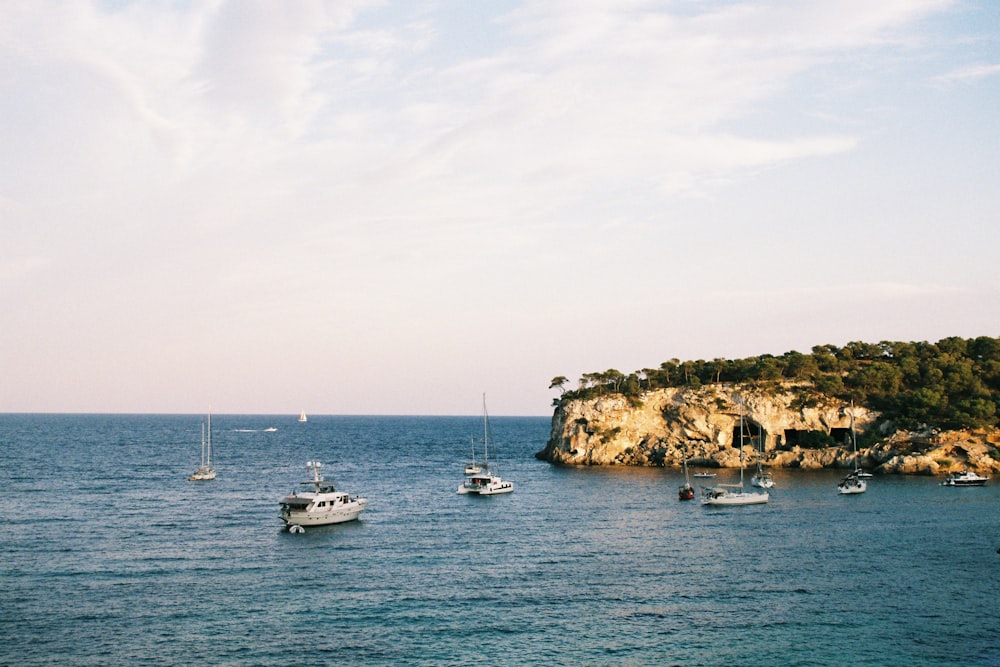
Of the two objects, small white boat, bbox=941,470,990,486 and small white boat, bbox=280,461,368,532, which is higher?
small white boat, bbox=280,461,368,532

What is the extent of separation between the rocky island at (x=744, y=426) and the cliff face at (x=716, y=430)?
0.63 ft

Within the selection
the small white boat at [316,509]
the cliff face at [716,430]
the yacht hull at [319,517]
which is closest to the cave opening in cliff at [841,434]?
the cliff face at [716,430]

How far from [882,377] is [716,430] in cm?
3309

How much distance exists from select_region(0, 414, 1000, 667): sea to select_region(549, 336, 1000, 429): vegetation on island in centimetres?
3019

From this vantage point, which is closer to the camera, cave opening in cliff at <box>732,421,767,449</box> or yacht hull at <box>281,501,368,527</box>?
yacht hull at <box>281,501,368,527</box>

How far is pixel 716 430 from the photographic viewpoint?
152 m

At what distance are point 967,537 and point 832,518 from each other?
14410mm

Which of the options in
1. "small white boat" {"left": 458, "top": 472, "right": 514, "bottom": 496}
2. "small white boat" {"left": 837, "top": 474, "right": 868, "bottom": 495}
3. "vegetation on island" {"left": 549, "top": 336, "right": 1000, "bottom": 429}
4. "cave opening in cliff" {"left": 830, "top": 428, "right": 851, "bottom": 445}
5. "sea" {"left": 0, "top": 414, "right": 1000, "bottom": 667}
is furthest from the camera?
"cave opening in cliff" {"left": 830, "top": 428, "right": 851, "bottom": 445}

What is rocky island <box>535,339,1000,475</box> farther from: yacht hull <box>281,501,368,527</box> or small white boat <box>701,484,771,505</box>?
yacht hull <box>281,501,368,527</box>

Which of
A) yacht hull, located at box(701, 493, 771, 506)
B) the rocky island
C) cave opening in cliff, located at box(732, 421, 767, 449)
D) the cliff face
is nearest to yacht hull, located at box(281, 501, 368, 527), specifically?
yacht hull, located at box(701, 493, 771, 506)

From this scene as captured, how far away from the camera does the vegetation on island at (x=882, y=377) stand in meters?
137

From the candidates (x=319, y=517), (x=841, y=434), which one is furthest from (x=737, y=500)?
(x=841, y=434)

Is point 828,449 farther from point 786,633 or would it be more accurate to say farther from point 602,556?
point 786,633

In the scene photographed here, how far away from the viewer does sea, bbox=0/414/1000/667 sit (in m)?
46.1
